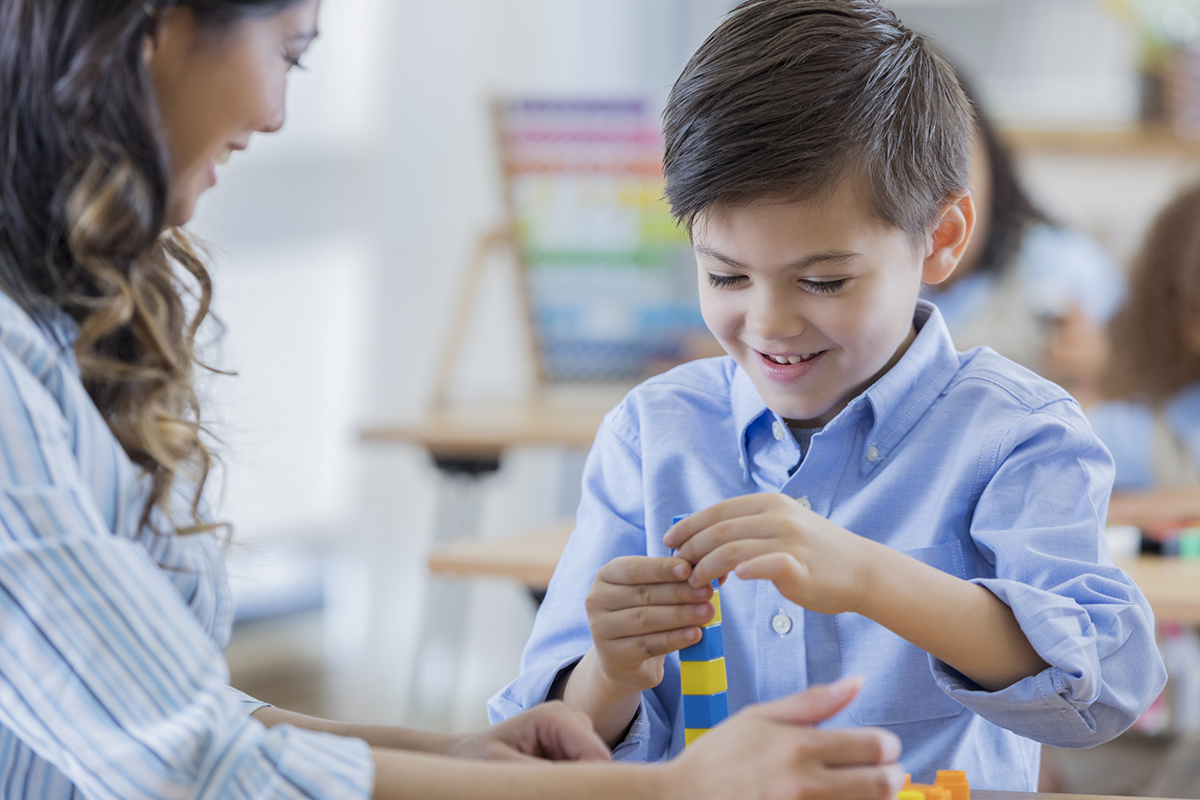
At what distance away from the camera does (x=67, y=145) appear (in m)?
0.58

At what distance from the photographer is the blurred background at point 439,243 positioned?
245cm

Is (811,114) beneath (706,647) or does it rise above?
above

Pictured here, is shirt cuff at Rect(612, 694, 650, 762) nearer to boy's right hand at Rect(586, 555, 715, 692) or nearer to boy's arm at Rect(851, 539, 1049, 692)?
boy's right hand at Rect(586, 555, 715, 692)

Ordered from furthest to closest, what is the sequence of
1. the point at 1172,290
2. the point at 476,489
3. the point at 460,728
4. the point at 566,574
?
the point at 460,728
the point at 476,489
the point at 1172,290
the point at 566,574

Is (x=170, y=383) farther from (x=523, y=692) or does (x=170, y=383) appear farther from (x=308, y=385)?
(x=308, y=385)

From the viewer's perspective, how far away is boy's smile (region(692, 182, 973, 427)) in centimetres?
78

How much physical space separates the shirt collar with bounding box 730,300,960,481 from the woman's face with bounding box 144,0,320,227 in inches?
16.5

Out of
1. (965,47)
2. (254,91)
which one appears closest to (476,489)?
(254,91)

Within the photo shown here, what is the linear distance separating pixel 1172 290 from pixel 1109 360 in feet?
0.48

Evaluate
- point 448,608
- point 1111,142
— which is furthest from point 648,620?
point 1111,142

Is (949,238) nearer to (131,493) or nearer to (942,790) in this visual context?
(942,790)

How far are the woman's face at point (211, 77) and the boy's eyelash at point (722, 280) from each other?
318mm

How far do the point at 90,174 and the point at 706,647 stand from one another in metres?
0.41

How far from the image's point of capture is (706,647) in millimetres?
688
